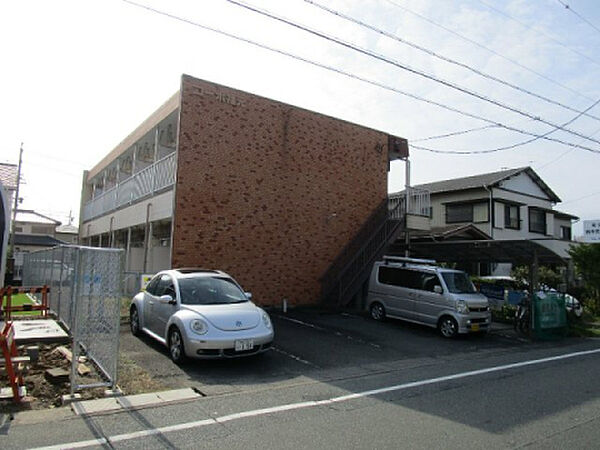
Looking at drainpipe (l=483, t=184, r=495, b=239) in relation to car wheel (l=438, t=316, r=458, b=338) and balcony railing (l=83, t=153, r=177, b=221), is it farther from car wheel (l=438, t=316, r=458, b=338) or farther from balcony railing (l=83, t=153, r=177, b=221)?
balcony railing (l=83, t=153, r=177, b=221)

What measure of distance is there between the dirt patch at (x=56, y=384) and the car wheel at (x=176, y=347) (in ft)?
2.04

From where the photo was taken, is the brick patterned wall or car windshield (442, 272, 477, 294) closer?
car windshield (442, 272, 477, 294)

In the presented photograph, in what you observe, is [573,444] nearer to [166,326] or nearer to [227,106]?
[166,326]

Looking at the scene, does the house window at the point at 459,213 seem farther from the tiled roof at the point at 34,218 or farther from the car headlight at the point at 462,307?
the tiled roof at the point at 34,218

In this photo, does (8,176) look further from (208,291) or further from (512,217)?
(512,217)

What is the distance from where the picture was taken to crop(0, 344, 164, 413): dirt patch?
5.51 meters

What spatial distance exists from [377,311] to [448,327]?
8.19 feet

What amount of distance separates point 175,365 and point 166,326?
35.1 inches

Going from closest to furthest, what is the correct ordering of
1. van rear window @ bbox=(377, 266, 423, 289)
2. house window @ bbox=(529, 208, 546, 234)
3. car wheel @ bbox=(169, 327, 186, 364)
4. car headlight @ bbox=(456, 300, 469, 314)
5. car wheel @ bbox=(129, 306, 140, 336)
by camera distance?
car wheel @ bbox=(169, 327, 186, 364), car wheel @ bbox=(129, 306, 140, 336), car headlight @ bbox=(456, 300, 469, 314), van rear window @ bbox=(377, 266, 423, 289), house window @ bbox=(529, 208, 546, 234)

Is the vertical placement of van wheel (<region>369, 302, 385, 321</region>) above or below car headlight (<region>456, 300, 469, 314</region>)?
below

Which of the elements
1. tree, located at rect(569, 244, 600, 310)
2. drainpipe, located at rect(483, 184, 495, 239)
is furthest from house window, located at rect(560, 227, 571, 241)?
tree, located at rect(569, 244, 600, 310)

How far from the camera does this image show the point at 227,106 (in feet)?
46.8

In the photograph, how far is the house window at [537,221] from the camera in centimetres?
2900

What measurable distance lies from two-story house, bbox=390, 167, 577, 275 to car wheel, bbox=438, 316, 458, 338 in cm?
1268
